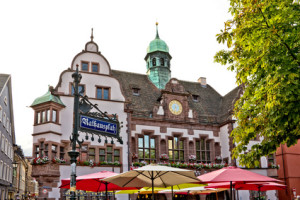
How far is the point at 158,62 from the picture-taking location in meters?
35.0

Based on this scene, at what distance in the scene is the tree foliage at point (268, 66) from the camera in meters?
8.62

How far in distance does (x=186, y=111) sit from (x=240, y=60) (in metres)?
18.9

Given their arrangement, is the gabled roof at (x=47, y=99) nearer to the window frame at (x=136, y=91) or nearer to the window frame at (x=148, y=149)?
the window frame at (x=148, y=149)

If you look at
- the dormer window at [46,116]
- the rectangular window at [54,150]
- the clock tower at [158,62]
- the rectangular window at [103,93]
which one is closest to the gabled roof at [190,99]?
the clock tower at [158,62]

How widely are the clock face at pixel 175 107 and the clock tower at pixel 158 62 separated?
4656 mm

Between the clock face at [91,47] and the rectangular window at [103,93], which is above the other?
the clock face at [91,47]

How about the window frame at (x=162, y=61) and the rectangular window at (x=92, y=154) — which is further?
the window frame at (x=162, y=61)

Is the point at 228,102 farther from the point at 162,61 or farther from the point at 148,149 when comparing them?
the point at 148,149

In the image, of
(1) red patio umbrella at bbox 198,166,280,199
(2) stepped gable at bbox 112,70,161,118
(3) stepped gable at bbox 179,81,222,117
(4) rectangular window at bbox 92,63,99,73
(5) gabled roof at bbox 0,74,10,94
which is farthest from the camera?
(5) gabled roof at bbox 0,74,10,94

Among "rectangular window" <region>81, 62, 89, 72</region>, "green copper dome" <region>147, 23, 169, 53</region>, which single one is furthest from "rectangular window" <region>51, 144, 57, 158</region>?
"green copper dome" <region>147, 23, 169, 53</region>

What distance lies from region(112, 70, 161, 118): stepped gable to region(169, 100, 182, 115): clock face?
1.46 m

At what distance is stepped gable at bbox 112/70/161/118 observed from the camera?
28.1 m

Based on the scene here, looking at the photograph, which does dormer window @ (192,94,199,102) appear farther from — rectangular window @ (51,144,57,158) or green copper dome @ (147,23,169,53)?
rectangular window @ (51,144,57,158)

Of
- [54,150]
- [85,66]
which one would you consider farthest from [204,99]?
[54,150]
